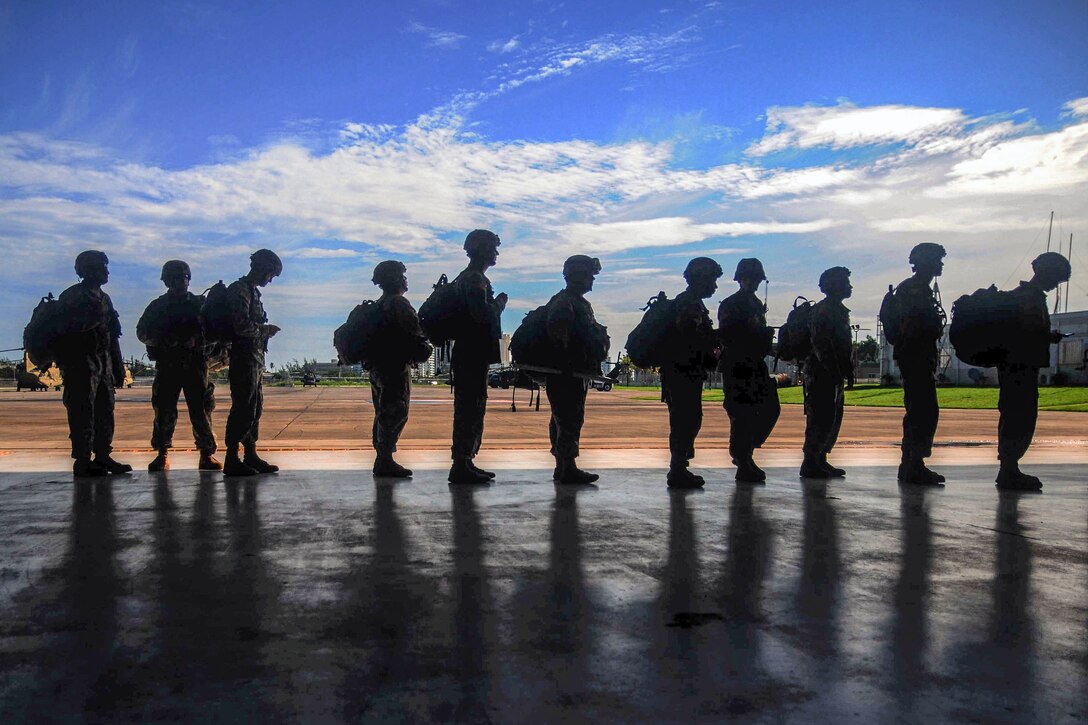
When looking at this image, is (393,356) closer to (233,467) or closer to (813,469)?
(233,467)

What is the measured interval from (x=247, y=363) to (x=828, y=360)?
18.4 ft

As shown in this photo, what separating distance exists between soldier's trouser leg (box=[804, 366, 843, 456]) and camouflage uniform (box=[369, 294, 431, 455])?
3.78 meters

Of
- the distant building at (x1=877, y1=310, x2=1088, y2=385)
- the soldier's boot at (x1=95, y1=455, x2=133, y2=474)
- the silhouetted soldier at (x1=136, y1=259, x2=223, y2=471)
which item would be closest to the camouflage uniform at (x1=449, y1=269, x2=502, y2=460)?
the silhouetted soldier at (x1=136, y1=259, x2=223, y2=471)

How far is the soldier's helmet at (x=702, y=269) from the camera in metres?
8.18

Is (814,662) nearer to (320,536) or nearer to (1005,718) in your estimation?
(1005,718)

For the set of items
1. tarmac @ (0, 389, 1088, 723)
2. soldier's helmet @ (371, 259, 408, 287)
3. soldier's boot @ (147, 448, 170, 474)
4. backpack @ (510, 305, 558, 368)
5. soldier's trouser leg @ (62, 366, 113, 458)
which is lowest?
soldier's boot @ (147, 448, 170, 474)

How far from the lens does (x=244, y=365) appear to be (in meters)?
8.48

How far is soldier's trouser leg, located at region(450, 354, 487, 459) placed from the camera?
26.2 ft

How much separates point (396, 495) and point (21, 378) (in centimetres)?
5290

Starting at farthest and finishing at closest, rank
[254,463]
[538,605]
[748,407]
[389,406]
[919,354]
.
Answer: [254,463] → [389,406] → [748,407] → [919,354] → [538,605]

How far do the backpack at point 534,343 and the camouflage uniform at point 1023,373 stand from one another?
3.98m

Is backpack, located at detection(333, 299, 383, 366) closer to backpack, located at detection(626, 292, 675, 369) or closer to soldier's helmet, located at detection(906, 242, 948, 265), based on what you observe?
backpack, located at detection(626, 292, 675, 369)

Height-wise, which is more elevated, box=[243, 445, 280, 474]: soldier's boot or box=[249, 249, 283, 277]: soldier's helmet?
box=[249, 249, 283, 277]: soldier's helmet

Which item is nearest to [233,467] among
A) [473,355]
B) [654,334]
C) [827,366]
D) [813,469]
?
[473,355]
